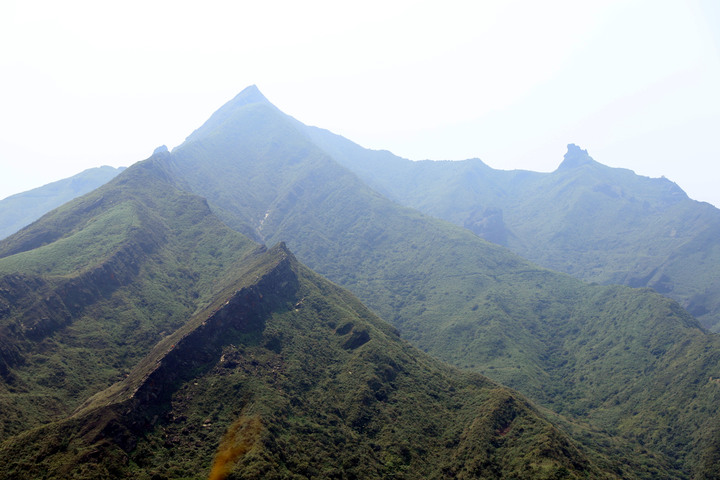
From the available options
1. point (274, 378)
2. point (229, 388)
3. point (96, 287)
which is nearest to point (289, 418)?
point (274, 378)

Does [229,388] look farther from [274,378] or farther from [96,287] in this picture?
[96,287]

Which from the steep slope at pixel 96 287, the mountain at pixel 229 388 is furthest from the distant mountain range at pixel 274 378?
the steep slope at pixel 96 287

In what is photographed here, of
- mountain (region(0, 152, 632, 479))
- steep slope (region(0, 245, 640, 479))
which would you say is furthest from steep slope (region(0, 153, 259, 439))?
steep slope (region(0, 245, 640, 479))

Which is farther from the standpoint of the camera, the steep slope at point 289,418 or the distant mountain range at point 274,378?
the distant mountain range at point 274,378

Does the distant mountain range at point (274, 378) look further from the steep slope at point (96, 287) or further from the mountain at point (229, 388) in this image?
the steep slope at point (96, 287)

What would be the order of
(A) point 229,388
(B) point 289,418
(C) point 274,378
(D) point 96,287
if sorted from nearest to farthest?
(B) point 289,418
(A) point 229,388
(C) point 274,378
(D) point 96,287

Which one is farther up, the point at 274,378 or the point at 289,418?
the point at 274,378

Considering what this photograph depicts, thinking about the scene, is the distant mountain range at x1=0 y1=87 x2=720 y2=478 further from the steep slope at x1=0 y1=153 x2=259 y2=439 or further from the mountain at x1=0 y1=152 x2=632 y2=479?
the steep slope at x1=0 y1=153 x2=259 y2=439
